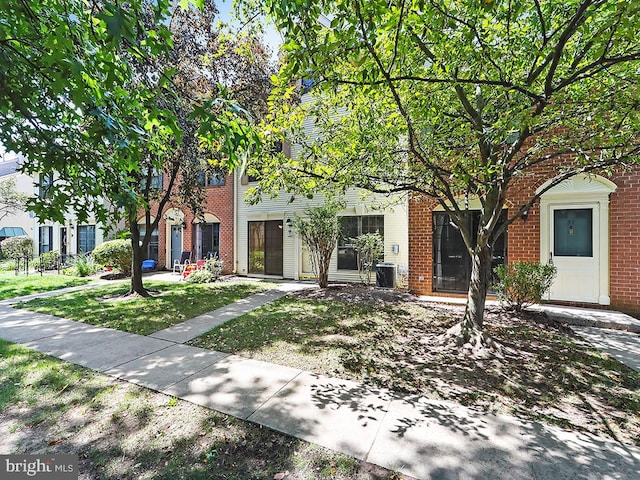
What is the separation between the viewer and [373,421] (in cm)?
287

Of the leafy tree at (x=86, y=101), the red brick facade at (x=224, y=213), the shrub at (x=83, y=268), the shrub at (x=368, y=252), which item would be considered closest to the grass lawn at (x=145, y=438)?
the leafy tree at (x=86, y=101)

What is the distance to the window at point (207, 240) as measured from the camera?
13594mm

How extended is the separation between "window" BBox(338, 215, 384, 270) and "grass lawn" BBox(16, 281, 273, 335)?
110 inches

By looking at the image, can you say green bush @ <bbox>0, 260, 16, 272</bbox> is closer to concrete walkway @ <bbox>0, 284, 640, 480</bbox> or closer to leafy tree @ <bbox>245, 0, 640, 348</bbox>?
concrete walkway @ <bbox>0, 284, 640, 480</bbox>

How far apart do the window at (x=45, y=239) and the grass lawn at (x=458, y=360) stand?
2029 cm

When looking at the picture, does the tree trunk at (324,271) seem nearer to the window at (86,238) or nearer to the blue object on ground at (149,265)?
the blue object on ground at (149,265)

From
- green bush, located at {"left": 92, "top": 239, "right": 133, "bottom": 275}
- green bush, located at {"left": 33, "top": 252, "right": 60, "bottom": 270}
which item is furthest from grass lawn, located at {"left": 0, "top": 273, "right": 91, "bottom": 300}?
green bush, located at {"left": 33, "top": 252, "right": 60, "bottom": 270}

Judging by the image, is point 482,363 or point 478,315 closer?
point 482,363

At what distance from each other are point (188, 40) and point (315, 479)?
9529 millimetres

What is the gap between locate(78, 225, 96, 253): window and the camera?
17.4 m

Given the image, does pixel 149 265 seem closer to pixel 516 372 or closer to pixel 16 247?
pixel 16 247

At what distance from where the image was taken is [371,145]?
15.1 feet

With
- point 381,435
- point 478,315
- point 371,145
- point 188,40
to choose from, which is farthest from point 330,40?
point 188,40

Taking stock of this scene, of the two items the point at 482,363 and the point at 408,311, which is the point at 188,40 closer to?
the point at 408,311
